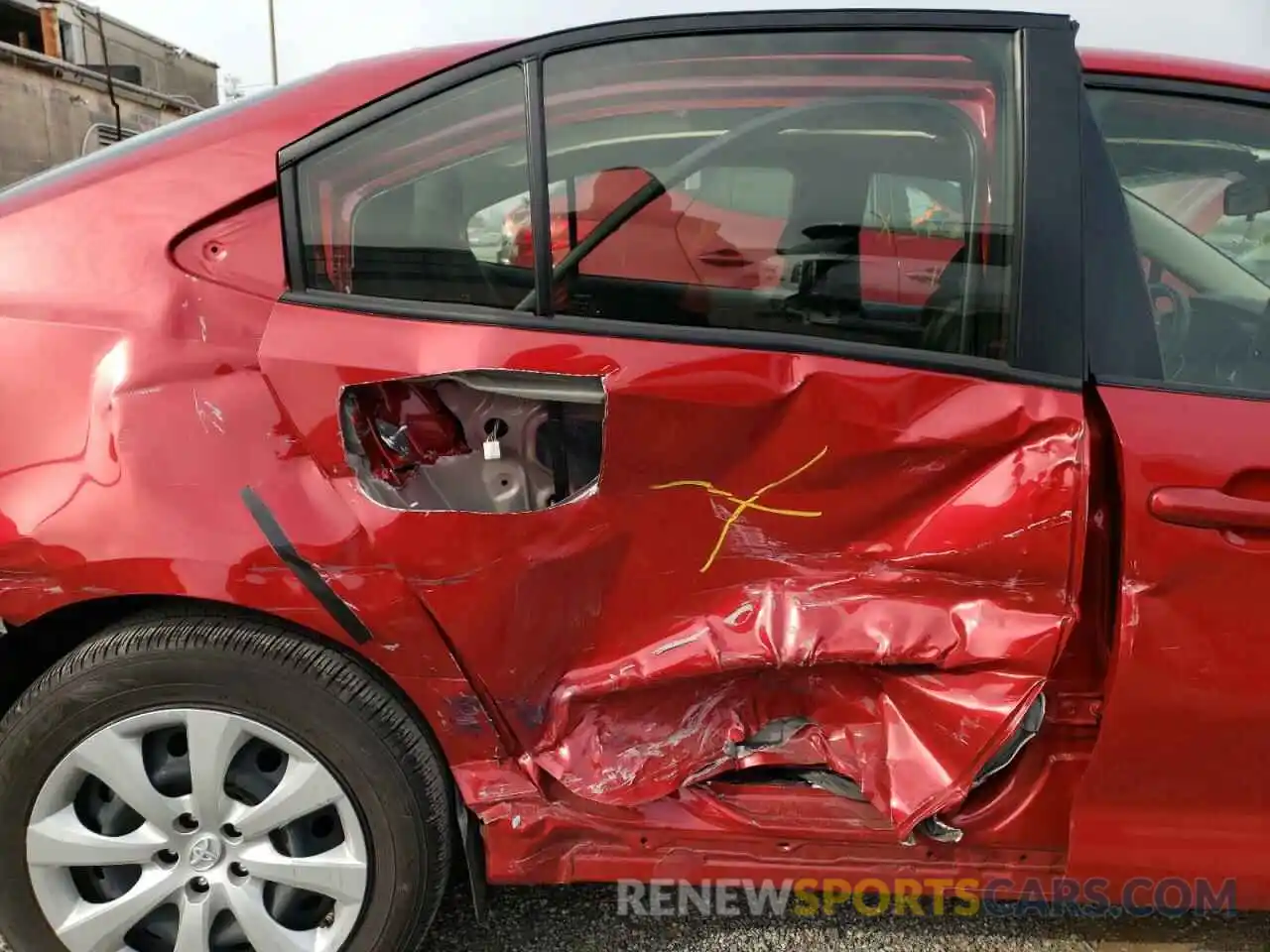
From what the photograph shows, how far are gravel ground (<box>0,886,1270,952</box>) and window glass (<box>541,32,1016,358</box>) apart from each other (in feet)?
4.19

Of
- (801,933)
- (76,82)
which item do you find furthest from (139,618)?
(76,82)

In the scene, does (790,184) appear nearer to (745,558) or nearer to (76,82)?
(745,558)

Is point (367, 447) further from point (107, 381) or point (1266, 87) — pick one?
point (1266, 87)

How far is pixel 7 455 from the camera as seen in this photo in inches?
53.6

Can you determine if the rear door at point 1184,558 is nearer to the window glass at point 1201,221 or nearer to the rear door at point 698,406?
the window glass at point 1201,221

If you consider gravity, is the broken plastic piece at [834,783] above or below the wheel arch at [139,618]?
below

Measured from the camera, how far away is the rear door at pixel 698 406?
4.39ft

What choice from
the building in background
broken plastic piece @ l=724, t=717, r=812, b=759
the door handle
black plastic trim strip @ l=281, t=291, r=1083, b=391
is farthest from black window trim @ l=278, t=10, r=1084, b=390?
the building in background

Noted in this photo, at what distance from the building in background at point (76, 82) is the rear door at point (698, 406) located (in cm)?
1500

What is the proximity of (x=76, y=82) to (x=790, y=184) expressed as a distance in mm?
22455

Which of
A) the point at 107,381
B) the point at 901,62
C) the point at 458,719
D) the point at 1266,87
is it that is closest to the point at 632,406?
the point at 458,719

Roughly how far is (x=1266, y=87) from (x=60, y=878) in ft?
8.53

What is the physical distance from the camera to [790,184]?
57.0 inches

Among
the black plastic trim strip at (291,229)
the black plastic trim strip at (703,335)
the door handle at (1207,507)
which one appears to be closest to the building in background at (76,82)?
the black plastic trim strip at (291,229)
